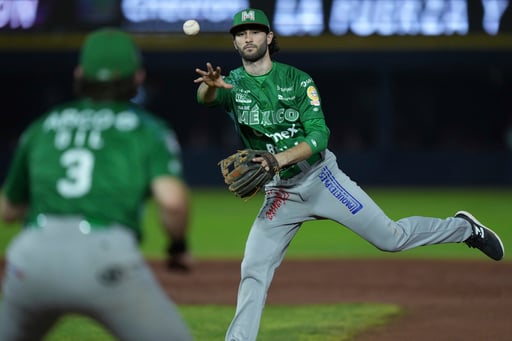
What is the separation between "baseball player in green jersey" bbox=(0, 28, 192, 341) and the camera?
128 inches

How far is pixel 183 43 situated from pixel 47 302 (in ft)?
51.6

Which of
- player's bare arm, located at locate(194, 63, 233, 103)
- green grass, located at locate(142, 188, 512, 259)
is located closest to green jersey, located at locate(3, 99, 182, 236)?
player's bare arm, located at locate(194, 63, 233, 103)

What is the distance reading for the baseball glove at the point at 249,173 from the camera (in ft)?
17.4

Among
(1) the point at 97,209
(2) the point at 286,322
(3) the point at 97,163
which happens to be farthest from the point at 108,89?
(2) the point at 286,322

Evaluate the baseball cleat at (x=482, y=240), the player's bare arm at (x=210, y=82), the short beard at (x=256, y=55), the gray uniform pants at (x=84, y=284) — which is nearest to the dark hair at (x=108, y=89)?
the gray uniform pants at (x=84, y=284)

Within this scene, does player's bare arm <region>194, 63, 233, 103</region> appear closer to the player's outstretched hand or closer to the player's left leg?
the player's outstretched hand

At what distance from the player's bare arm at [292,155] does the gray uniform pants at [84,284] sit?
1.99 metres

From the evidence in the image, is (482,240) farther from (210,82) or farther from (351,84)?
(351,84)

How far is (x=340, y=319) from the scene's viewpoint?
7.54 metres

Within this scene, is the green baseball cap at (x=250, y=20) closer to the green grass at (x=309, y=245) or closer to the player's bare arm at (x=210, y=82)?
the player's bare arm at (x=210, y=82)

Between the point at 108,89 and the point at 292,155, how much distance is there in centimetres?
199

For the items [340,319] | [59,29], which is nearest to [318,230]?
[59,29]

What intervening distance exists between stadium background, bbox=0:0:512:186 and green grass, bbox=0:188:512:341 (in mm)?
782

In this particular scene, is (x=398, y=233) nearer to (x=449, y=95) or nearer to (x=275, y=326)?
(x=275, y=326)
